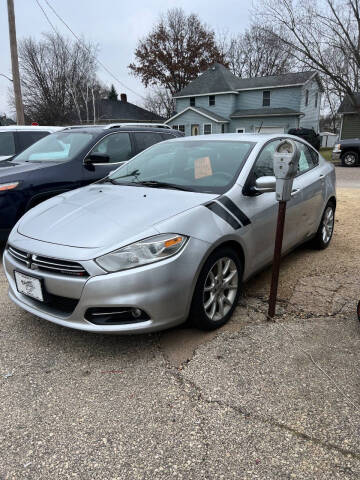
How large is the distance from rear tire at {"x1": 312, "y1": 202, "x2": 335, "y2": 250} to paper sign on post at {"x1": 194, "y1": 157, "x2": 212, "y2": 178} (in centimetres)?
202

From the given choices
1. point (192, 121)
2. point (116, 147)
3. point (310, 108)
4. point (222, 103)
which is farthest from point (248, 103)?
point (116, 147)

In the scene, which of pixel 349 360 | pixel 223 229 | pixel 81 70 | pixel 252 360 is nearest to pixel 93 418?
pixel 252 360

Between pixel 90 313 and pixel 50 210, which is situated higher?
pixel 50 210

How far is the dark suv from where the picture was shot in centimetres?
445

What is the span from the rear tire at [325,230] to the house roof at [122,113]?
1398 inches

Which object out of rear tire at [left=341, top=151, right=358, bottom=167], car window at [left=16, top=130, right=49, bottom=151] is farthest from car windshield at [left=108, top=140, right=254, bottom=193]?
rear tire at [left=341, top=151, right=358, bottom=167]

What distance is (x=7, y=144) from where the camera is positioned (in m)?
7.31

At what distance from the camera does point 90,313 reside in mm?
2475

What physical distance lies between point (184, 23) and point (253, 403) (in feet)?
157

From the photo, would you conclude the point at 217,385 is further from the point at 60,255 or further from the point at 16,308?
the point at 16,308

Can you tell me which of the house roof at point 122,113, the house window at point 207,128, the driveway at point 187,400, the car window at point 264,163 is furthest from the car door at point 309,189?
the house roof at point 122,113

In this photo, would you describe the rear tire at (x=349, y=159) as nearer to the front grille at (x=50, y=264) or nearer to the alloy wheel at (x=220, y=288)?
the alloy wheel at (x=220, y=288)

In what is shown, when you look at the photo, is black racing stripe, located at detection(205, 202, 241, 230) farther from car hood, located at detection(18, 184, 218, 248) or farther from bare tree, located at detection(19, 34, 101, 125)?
bare tree, located at detection(19, 34, 101, 125)

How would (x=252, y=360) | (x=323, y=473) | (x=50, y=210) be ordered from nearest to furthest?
(x=323, y=473)
(x=252, y=360)
(x=50, y=210)
